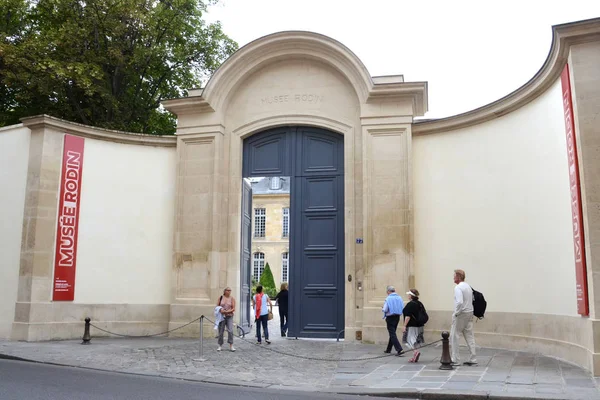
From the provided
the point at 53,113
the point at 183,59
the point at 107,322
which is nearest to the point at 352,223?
the point at 107,322

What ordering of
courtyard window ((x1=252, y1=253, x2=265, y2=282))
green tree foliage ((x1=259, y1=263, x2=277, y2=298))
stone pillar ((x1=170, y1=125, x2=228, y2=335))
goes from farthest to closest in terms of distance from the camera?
courtyard window ((x1=252, y1=253, x2=265, y2=282)) < green tree foliage ((x1=259, y1=263, x2=277, y2=298)) < stone pillar ((x1=170, y1=125, x2=228, y2=335))

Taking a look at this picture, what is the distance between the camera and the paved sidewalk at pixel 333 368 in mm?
7836

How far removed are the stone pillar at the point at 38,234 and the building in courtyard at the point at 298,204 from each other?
3cm

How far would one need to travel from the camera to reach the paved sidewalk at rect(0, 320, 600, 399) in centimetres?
784

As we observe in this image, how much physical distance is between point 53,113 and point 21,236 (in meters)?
9.24

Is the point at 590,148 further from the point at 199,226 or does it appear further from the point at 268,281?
the point at 268,281

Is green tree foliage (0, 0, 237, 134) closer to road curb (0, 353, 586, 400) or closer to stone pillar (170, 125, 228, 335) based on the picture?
stone pillar (170, 125, 228, 335)

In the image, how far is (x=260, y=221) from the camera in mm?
48750

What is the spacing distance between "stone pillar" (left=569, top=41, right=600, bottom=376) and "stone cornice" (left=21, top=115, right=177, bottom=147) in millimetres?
9960

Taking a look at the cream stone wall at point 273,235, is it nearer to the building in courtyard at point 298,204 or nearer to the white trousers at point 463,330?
the building in courtyard at point 298,204

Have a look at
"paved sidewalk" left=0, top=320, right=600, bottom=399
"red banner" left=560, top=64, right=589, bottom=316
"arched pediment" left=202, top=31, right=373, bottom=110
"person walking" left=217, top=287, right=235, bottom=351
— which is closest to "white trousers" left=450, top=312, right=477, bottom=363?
"paved sidewalk" left=0, top=320, right=600, bottom=399

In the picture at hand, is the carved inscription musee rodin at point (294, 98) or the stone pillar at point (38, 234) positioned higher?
the carved inscription musee rodin at point (294, 98)

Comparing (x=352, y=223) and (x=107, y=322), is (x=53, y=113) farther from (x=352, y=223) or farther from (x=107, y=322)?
(x=352, y=223)

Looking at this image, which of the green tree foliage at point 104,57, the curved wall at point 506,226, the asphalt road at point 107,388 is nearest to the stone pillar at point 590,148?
the curved wall at point 506,226
